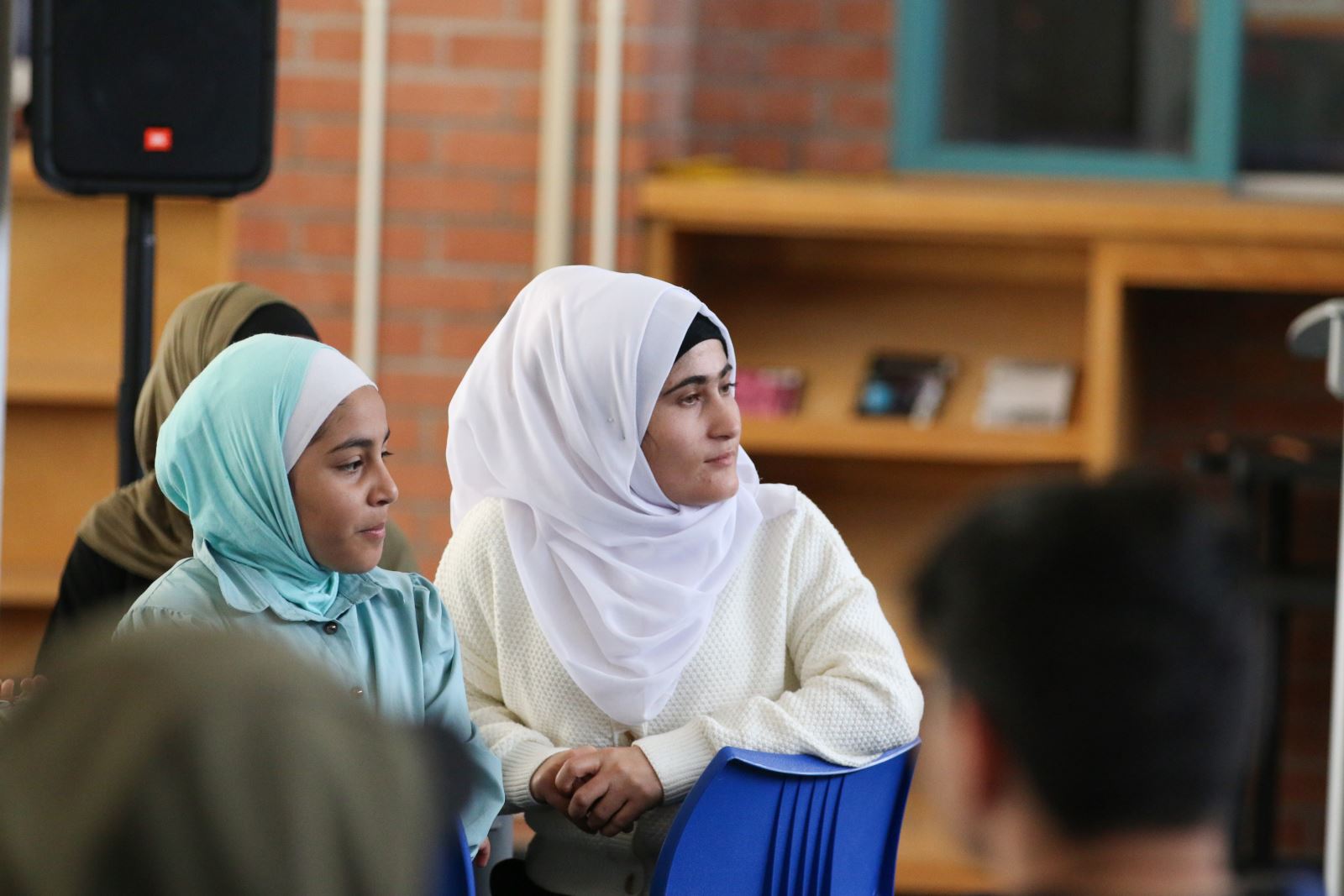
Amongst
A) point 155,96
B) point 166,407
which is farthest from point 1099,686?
point 155,96

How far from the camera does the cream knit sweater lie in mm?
1903

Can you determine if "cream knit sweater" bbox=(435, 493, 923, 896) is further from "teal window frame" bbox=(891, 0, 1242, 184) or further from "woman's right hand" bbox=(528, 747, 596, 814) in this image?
"teal window frame" bbox=(891, 0, 1242, 184)

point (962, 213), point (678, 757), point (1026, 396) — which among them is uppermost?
point (962, 213)

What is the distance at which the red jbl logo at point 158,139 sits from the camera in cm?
257

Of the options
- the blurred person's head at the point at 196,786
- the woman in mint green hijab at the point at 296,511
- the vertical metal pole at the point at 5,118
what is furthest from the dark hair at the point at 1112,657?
the vertical metal pole at the point at 5,118

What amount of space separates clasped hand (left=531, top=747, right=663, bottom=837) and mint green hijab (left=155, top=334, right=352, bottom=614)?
30 centimetres

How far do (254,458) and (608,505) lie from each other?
42 cm

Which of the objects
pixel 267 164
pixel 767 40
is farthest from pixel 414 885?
pixel 767 40

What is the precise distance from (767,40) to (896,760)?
2.38m

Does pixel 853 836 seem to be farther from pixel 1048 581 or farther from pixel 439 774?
pixel 439 774

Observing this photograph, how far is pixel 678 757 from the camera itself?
1.89 m

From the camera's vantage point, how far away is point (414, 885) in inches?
26.5

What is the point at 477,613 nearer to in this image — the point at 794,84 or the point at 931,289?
the point at 931,289

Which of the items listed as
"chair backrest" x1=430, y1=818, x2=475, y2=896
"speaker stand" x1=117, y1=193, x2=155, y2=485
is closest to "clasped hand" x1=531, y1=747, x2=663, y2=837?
"chair backrest" x1=430, y1=818, x2=475, y2=896
